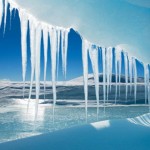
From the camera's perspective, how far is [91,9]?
3.71 m

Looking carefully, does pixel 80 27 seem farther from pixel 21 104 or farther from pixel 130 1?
pixel 21 104

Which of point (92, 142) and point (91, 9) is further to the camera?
point (92, 142)

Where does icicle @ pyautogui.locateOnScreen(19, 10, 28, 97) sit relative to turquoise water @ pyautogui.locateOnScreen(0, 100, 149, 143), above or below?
above

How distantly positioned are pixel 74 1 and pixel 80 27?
0.43 m

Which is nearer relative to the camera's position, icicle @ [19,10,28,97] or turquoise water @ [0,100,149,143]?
icicle @ [19,10,28,97]

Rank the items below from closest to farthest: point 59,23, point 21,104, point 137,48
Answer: point 59,23 < point 137,48 < point 21,104

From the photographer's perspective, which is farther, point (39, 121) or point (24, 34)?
point (39, 121)

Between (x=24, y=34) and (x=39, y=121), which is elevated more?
(x=24, y=34)

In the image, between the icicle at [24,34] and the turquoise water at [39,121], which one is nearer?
the icicle at [24,34]

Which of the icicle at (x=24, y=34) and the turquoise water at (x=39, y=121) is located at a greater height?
the icicle at (x=24, y=34)

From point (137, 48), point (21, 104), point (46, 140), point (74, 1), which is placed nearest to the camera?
point (74, 1)

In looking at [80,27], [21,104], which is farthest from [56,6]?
[21,104]

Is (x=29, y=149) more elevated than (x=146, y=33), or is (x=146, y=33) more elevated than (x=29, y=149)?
(x=146, y=33)

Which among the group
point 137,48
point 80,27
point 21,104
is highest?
point 80,27
